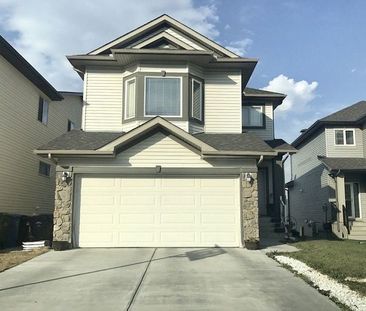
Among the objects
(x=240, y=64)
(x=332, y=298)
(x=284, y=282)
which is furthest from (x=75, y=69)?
(x=332, y=298)

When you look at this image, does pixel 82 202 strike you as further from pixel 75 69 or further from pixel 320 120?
pixel 320 120

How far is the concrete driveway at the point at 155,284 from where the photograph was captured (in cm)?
694

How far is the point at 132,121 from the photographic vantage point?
51.8 ft

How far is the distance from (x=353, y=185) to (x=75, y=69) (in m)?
15.1

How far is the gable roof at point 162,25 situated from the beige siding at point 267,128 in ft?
14.9

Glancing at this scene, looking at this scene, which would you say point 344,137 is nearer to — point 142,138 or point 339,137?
point 339,137

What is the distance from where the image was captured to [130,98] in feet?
53.5

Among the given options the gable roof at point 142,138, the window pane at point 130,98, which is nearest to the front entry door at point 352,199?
the gable roof at point 142,138

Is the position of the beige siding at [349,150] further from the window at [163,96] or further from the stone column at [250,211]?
the window at [163,96]

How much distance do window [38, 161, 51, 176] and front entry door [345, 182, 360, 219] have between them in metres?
15.3

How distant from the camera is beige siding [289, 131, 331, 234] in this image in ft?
77.7

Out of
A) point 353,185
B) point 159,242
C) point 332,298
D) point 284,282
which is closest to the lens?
point 332,298

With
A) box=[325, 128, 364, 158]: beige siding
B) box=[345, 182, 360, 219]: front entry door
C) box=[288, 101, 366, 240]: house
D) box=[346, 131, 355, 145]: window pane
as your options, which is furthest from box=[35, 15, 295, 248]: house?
box=[346, 131, 355, 145]: window pane

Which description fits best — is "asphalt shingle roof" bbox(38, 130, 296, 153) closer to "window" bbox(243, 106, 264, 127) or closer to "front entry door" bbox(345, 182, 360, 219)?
"window" bbox(243, 106, 264, 127)
